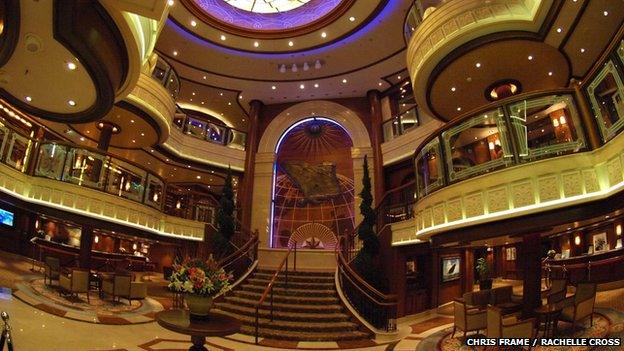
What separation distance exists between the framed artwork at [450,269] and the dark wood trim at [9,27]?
37.7 feet

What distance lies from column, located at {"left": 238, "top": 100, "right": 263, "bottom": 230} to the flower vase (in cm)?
1074

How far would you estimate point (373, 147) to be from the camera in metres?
14.9

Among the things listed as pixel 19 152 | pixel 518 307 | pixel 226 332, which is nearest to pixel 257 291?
pixel 226 332

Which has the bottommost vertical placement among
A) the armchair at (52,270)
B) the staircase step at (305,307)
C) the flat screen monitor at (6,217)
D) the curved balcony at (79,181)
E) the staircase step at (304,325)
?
the staircase step at (304,325)

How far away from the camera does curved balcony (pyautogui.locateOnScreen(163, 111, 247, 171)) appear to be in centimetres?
1487

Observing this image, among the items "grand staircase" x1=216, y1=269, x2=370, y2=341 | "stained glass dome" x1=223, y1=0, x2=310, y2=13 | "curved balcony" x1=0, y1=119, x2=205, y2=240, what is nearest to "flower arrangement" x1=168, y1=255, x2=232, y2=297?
"grand staircase" x1=216, y1=269, x2=370, y2=341

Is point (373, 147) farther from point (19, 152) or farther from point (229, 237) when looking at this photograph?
point (19, 152)

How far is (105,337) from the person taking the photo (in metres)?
5.86

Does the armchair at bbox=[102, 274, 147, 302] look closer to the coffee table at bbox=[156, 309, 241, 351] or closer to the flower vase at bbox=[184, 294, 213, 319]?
the coffee table at bbox=[156, 309, 241, 351]

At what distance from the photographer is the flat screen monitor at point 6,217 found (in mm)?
11056

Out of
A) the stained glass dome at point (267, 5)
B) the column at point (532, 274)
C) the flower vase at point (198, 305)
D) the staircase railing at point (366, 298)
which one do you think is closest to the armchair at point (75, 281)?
the flower vase at point (198, 305)

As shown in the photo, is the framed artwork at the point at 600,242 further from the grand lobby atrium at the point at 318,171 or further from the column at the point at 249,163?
the column at the point at 249,163

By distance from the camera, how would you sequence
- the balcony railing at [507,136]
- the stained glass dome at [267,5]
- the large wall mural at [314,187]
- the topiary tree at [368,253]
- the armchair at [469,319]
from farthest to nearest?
the large wall mural at [314,187], the stained glass dome at [267,5], the topiary tree at [368,253], the armchair at [469,319], the balcony railing at [507,136]

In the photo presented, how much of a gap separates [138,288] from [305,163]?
880 cm
